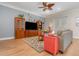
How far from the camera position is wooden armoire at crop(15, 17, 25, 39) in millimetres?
6644

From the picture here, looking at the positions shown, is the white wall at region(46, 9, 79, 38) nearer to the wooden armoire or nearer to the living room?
the living room

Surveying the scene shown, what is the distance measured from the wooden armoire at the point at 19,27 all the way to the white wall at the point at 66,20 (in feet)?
11.3

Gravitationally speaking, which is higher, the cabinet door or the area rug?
the cabinet door

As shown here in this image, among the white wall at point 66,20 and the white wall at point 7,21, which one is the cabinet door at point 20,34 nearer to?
the white wall at point 7,21

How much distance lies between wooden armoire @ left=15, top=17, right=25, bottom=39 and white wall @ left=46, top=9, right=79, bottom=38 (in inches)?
136

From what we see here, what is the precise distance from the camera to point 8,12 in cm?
610

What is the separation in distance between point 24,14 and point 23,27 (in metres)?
1.19

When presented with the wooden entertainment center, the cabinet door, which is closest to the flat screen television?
the wooden entertainment center

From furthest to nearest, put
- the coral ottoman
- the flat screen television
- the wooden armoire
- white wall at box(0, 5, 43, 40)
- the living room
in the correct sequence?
1. the flat screen television
2. the wooden armoire
3. white wall at box(0, 5, 43, 40)
4. the living room
5. the coral ottoman

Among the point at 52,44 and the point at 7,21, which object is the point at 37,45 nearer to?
the point at 52,44

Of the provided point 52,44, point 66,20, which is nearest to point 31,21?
point 66,20

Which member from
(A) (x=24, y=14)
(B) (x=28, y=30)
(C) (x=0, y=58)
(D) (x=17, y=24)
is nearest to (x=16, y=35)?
(D) (x=17, y=24)

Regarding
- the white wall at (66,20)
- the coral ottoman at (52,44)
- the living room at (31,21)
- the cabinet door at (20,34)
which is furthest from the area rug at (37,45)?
the white wall at (66,20)

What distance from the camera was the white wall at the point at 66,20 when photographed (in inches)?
281
